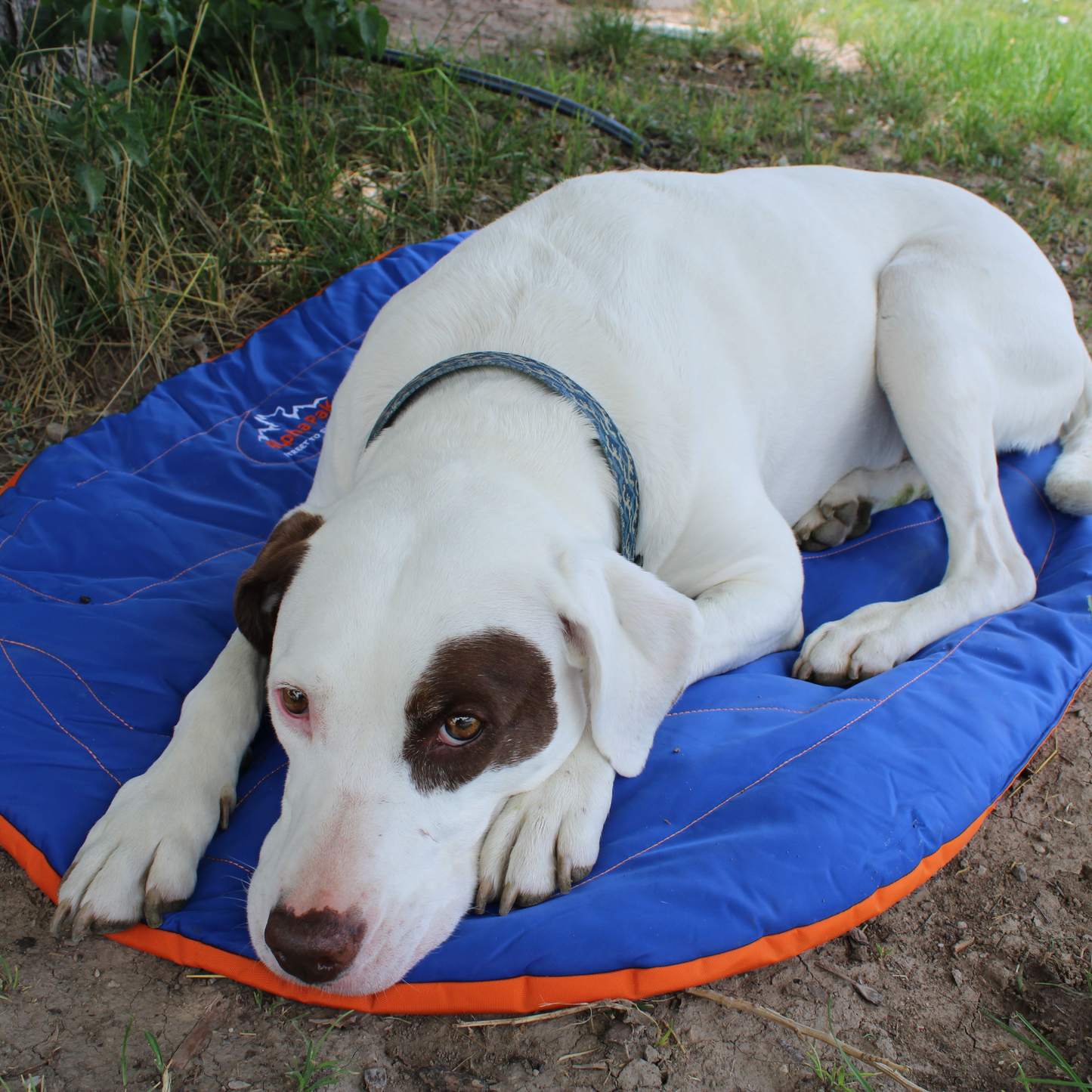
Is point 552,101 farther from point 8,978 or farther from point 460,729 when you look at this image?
point 8,978

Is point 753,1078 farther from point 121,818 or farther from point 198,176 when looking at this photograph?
point 198,176

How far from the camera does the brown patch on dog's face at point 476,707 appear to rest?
1.46 metres

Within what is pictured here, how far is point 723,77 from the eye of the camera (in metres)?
6.09

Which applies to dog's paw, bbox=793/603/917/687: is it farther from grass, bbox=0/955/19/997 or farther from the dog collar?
grass, bbox=0/955/19/997

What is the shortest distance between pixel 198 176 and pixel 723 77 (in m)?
3.70

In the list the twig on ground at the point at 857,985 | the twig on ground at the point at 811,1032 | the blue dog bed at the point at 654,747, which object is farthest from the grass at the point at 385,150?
the twig on ground at the point at 857,985

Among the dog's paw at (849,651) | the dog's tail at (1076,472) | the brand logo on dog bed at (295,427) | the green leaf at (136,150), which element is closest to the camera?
the dog's paw at (849,651)

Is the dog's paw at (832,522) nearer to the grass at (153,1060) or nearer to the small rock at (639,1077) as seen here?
the small rock at (639,1077)

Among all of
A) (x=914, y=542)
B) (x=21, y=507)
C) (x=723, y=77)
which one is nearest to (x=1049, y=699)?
(x=914, y=542)

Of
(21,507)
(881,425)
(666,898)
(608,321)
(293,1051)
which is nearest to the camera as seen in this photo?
(293,1051)

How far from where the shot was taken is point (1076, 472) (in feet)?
9.79

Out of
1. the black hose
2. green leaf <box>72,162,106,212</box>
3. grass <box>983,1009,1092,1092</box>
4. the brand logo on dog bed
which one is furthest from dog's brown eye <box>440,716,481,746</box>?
the black hose

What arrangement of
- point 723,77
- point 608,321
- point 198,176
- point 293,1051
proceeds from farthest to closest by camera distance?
point 723,77, point 198,176, point 608,321, point 293,1051

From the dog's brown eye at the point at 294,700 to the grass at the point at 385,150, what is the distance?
2.35 metres
